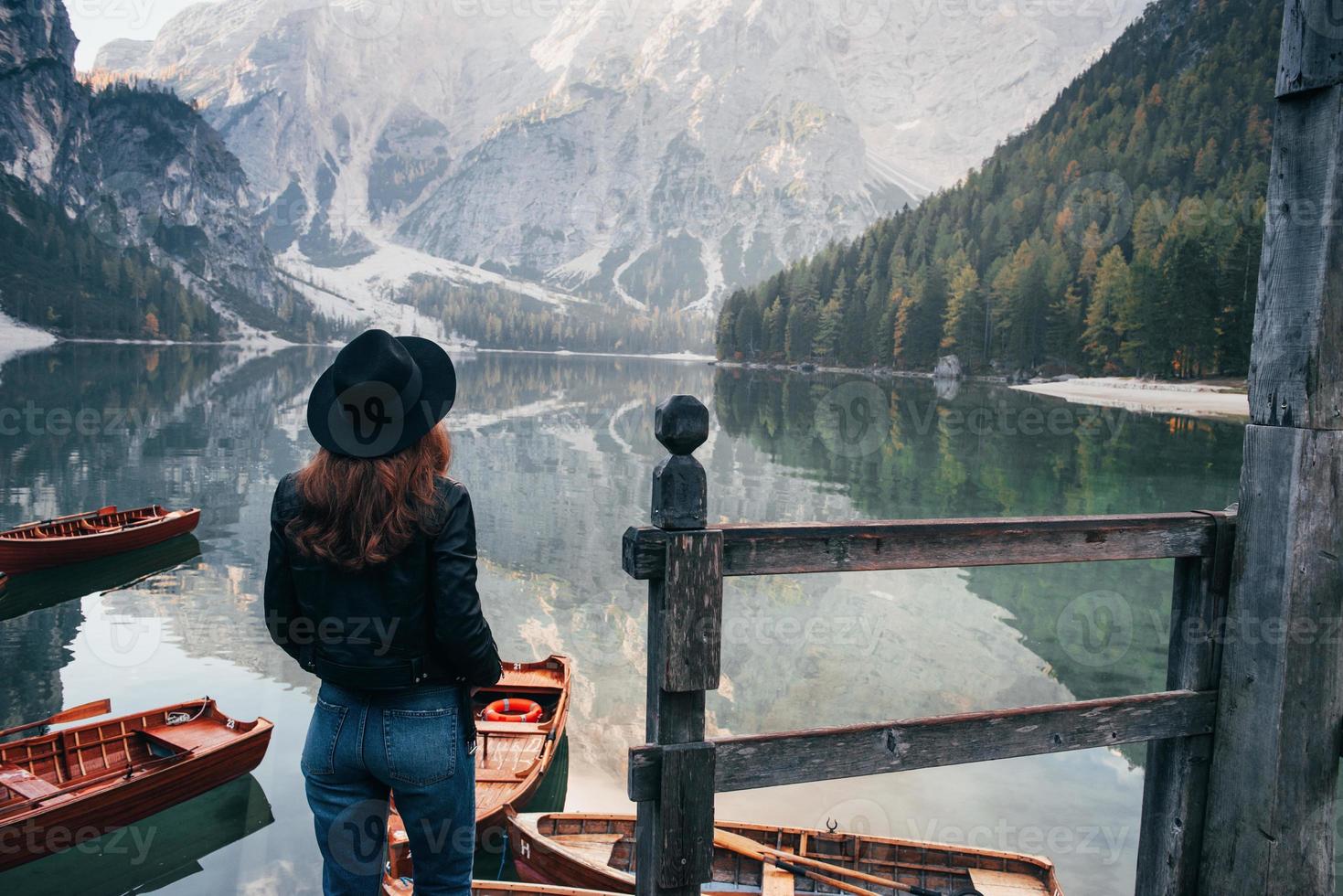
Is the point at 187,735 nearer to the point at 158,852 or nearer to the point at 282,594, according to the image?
the point at 158,852

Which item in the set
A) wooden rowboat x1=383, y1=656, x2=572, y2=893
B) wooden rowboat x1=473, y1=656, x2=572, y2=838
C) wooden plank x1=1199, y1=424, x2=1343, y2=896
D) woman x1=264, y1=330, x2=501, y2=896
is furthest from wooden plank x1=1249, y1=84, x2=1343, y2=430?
wooden rowboat x1=473, y1=656, x2=572, y2=838

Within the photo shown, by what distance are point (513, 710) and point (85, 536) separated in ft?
52.0

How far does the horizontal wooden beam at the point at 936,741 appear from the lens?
4.01 meters

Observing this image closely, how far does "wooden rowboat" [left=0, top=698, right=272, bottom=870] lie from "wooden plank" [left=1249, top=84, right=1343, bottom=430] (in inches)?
425

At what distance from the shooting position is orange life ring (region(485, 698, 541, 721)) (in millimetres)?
11352

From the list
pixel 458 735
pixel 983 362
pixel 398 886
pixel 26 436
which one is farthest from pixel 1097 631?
pixel 983 362

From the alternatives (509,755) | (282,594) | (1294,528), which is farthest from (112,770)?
(1294,528)

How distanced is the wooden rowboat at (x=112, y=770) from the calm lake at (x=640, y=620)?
0.43 metres

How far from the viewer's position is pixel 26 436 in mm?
42562

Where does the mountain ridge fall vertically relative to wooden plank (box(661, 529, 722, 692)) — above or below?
above

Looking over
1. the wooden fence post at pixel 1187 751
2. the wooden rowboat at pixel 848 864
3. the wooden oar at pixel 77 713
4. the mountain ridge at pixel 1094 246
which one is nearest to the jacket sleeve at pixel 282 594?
the wooden fence post at pixel 1187 751

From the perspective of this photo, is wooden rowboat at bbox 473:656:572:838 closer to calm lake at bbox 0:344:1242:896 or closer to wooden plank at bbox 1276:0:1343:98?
calm lake at bbox 0:344:1242:896

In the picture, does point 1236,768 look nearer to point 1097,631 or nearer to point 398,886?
point 398,886

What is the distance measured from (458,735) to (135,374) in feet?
336
